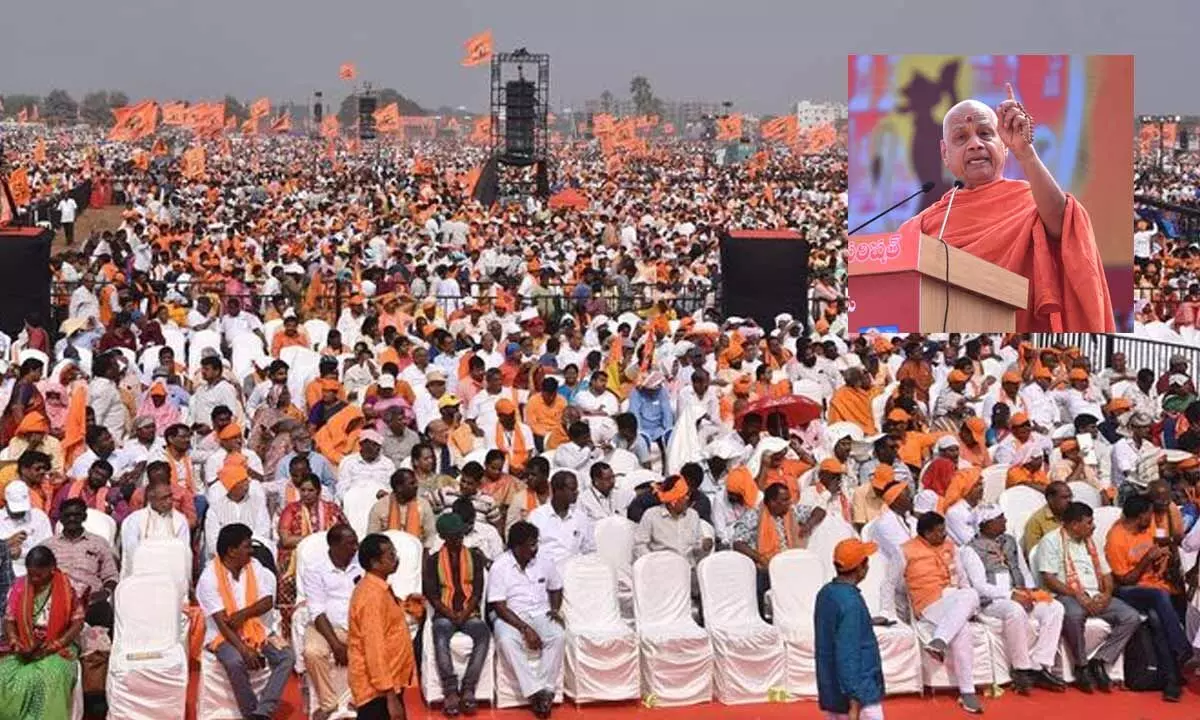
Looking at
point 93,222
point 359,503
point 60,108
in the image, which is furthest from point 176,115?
point 60,108

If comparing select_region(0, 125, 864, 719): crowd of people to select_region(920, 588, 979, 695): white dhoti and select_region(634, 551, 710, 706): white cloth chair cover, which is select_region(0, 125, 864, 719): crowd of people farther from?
select_region(920, 588, 979, 695): white dhoti

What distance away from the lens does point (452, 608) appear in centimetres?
820

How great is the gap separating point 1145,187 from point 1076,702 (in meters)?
44.0

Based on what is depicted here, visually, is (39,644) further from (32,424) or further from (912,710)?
(912,710)

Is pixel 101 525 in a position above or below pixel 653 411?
below

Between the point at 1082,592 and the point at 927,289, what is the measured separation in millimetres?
3790

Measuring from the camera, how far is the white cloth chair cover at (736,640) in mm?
8414

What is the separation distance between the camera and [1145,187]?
49.5 meters

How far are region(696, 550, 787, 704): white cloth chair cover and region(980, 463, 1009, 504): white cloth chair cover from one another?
2.30 metres

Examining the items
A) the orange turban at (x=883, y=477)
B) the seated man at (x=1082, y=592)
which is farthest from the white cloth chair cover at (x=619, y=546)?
the seated man at (x=1082, y=592)

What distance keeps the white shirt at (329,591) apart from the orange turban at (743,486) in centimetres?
258

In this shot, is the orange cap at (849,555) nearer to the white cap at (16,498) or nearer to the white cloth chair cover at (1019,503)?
the white cloth chair cover at (1019,503)

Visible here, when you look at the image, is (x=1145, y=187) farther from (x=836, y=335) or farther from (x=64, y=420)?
(x=64, y=420)

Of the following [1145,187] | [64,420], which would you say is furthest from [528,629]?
[1145,187]
